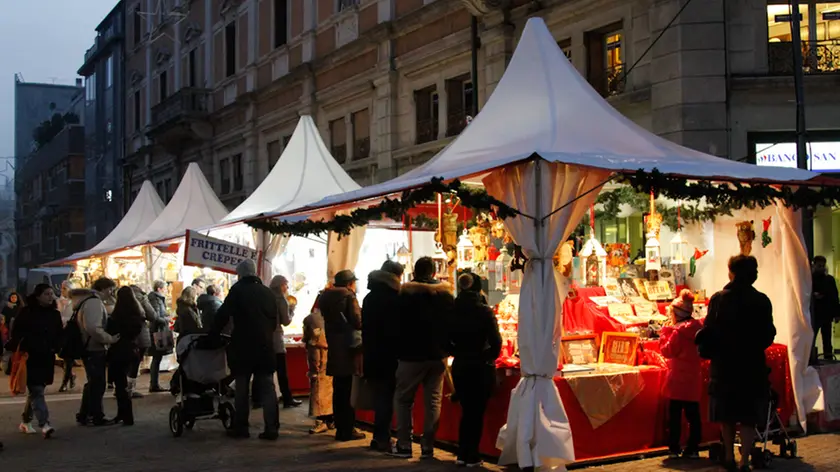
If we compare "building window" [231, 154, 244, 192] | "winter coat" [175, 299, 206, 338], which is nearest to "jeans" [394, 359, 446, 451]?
"winter coat" [175, 299, 206, 338]

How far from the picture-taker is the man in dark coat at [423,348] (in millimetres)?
8258

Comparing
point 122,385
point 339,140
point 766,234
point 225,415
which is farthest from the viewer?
point 339,140

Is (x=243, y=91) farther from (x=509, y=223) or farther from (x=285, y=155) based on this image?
(x=509, y=223)

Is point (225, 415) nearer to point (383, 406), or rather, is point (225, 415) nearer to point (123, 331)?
point (123, 331)

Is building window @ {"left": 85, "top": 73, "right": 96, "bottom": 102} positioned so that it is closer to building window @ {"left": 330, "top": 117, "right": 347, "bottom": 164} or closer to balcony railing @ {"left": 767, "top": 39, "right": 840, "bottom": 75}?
building window @ {"left": 330, "top": 117, "right": 347, "bottom": 164}

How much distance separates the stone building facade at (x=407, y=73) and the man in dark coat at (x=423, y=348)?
24.4ft

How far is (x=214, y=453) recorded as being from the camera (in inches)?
356

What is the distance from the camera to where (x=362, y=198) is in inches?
361

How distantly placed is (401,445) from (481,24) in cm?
1179

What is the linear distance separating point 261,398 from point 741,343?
479 cm

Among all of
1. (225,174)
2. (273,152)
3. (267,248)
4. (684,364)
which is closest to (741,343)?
(684,364)

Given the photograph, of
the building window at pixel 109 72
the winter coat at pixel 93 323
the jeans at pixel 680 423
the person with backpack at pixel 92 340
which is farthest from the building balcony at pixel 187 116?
the jeans at pixel 680 423

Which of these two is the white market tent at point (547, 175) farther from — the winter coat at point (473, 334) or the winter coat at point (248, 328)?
the winter coat at point (248, 328)

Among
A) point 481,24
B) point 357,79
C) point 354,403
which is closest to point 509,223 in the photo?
point 354,403
